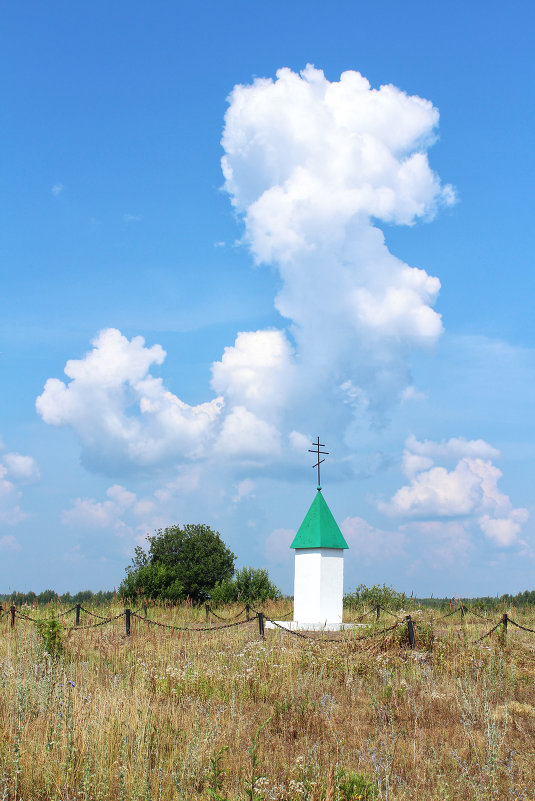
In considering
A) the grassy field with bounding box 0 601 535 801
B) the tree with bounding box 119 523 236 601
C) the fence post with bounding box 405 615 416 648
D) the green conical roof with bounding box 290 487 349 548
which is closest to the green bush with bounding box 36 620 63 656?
the grassy field with bounding box 0 601 535 801

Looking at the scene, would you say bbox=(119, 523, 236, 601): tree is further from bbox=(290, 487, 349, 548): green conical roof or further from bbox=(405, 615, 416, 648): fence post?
bbox=(405, 615, 416, 648): fence post

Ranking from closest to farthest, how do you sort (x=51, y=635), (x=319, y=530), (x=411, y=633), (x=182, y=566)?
(x=51, y=635), (x=411, y=633), (x=319, y=530), (x=182, y=566)

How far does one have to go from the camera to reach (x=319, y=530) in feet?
56.1

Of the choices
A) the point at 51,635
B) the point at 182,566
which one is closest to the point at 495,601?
the point at 182,566

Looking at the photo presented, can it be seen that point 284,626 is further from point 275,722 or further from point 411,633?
point 275,722

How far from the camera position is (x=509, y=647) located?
39.1 ft

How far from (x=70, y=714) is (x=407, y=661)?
6.45 metres

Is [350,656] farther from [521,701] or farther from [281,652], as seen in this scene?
[521,701]

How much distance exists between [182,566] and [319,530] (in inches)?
421

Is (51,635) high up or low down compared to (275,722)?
up

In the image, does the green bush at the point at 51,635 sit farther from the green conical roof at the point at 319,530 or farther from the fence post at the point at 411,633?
the green conical roof at the point at 319,530

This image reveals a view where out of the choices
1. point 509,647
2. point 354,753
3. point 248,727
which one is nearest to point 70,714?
point 248,727

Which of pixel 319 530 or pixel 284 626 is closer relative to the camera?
pixel 284 626

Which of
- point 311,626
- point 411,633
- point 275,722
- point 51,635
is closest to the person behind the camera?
point 275,722
